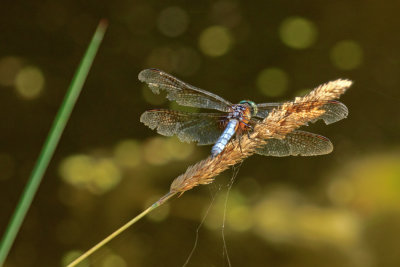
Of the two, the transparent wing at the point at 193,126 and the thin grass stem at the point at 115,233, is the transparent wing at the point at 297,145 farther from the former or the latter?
the thin grass stem at the point at 115,233

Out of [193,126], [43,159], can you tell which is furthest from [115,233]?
[193,126]

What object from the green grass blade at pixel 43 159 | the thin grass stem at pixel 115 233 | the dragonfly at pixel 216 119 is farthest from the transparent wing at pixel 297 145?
the green grass blade at pixel 43 159

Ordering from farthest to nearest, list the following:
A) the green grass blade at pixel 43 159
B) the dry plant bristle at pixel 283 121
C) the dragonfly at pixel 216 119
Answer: the dragonfly at pixel 216 119, the dry plant bristle at pixel 283 121, the green grass blade at pixel 43 159

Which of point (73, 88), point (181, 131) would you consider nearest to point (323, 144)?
point (181, 131)

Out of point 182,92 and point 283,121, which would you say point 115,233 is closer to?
point 283,121

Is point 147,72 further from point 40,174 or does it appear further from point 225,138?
point 40,174

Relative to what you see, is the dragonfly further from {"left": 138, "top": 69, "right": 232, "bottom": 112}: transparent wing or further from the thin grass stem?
the thin grass stem

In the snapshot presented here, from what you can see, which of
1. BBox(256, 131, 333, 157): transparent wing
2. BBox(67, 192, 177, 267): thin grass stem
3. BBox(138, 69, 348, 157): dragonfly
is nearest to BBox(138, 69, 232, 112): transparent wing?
BBox(138, 69, 348, 157): dragonfly
